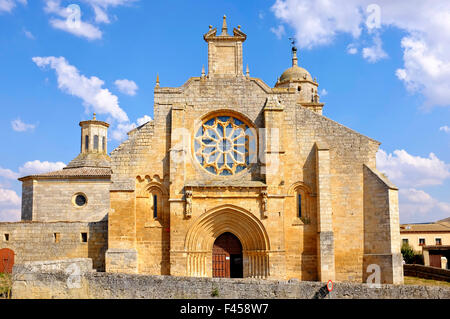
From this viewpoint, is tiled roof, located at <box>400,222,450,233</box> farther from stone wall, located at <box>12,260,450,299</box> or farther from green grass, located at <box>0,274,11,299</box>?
green grass, located at <box>0,274,11,299</box>

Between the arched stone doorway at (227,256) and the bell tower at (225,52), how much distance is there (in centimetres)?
746

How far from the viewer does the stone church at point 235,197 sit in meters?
21.1

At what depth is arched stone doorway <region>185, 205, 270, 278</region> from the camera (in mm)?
21047

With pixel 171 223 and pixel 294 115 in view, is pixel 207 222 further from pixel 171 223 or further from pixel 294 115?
pixel 294 115

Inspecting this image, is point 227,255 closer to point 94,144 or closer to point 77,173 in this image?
point 77,173

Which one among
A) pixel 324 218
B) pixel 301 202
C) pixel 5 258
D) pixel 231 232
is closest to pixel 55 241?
pixel 5 258

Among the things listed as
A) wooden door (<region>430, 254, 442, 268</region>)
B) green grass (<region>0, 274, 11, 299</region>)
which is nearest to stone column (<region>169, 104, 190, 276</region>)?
green grass (<region>0, 274, 11, 299</region>)

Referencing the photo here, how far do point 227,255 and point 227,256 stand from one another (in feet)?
0.14

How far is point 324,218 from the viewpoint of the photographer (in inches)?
835

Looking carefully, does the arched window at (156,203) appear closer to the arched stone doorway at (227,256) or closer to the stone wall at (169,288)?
the arched stone doorway at (227,256)
